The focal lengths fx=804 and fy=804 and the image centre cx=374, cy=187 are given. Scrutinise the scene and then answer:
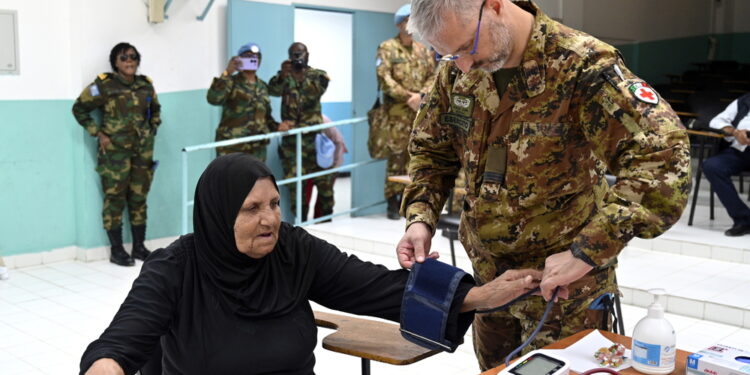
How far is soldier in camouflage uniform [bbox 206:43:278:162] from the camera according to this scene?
6402mm

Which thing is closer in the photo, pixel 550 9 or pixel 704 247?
pixel 704 247

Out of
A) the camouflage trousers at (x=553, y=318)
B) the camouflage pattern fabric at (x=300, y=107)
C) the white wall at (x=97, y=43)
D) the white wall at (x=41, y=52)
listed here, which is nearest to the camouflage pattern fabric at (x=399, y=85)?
the camouflage pattern fabric at (x=300, y=107)

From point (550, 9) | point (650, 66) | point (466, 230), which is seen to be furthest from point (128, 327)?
point (650, 66)

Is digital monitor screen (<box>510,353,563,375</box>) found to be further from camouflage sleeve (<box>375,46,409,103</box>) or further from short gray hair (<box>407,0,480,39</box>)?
camouflage sleeve (<box>375,46,409,103</box>)

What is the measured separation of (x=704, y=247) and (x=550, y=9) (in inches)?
187

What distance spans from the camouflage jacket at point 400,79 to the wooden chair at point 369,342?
4.30 meters

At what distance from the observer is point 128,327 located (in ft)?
6.57

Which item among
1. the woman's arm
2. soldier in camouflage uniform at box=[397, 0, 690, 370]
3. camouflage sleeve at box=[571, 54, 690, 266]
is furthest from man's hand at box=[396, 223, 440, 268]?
the woman's arm

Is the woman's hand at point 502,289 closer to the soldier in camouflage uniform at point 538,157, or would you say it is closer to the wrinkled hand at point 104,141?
the soldier in camouflage uniform at point 538,157

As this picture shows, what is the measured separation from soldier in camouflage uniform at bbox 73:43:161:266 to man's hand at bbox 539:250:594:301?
488 cm

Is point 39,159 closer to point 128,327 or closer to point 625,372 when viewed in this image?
point 128,327

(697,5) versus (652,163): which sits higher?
(697,5)

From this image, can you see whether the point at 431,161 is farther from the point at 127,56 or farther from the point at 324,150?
the point at 324,150

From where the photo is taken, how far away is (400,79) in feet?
22.1
